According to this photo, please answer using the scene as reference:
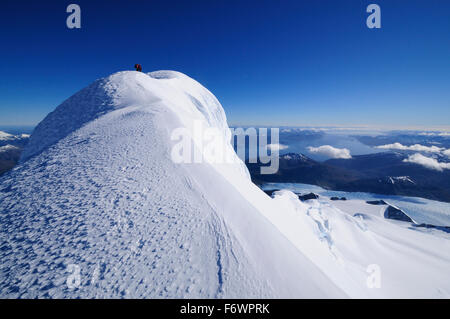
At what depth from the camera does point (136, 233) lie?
4.01 metres

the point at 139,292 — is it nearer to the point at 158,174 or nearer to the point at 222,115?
the point at 158,174

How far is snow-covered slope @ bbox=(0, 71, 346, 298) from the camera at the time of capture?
331 cm

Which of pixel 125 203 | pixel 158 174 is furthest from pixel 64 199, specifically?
pixel 158 174

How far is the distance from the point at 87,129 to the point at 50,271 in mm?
6489

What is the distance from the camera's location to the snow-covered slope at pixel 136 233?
3.31 metres
